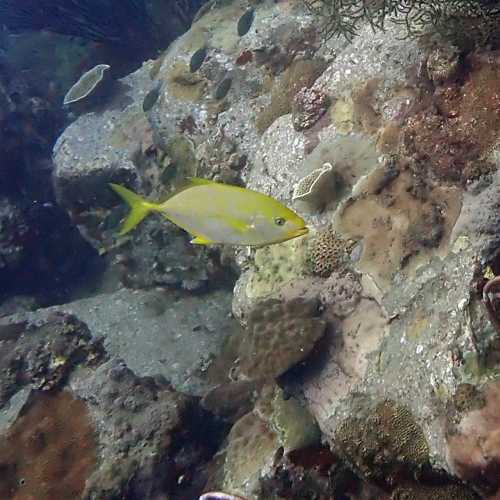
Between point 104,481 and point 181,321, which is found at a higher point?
point 104,481

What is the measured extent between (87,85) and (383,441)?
8592 mm

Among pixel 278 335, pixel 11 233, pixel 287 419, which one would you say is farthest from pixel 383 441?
pixel 11 233

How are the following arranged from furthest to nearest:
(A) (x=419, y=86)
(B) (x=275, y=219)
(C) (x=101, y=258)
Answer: (C) (x=101, y=258)
(A) (x=419, y=86)
(B) (x=275, y=219)

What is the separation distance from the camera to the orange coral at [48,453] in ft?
14.5

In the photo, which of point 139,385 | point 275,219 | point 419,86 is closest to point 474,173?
point 419,86

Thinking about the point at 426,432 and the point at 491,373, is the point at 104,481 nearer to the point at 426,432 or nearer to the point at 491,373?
the point at 426,432

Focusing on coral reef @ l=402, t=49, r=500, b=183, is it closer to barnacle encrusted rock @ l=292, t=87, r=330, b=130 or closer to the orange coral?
barnacle encrusted rock @ l=292, t=87, r=330, b=130

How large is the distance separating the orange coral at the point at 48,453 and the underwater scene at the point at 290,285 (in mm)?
19

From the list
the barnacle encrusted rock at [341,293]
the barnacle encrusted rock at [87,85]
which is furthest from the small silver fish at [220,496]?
the barnacle encrusted rock at [87,85]

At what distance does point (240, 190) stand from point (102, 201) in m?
6.34

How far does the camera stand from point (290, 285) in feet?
14.8

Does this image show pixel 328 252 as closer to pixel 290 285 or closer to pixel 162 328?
pixel 290 285

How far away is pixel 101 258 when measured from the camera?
10.2 m

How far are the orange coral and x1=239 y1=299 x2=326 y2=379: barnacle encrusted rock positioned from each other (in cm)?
177
